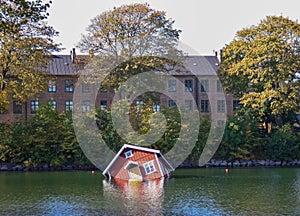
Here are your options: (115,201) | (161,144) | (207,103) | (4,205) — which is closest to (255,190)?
(115,201)

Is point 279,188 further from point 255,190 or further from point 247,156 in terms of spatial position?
point 247,156

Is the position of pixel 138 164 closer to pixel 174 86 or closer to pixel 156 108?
pixel 156 108

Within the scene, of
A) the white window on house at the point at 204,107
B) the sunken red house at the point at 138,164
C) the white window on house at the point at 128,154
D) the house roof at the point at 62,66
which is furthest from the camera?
the white window on house at the point at 204,107

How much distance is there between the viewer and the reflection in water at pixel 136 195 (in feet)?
64.3

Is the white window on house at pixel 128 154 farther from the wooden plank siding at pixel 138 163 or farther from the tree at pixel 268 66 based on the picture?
the tree at pixel 268 66

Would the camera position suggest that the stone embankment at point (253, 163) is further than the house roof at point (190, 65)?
No

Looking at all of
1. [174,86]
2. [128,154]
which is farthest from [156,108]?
[128,154]

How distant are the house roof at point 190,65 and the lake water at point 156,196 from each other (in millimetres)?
27182

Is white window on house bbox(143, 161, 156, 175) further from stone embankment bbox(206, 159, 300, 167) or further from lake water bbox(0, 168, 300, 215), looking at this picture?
stone embankment bbox(206, 159, 300, 167)

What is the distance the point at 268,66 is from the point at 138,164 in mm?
17479

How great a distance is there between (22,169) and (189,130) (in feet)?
44.6

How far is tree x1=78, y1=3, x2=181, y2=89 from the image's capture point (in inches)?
1624

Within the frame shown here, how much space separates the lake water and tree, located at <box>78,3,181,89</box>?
11589 mm

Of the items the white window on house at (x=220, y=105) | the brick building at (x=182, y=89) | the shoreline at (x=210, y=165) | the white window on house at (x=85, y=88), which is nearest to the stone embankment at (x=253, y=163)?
the shoreline at (x=210, y=165)
